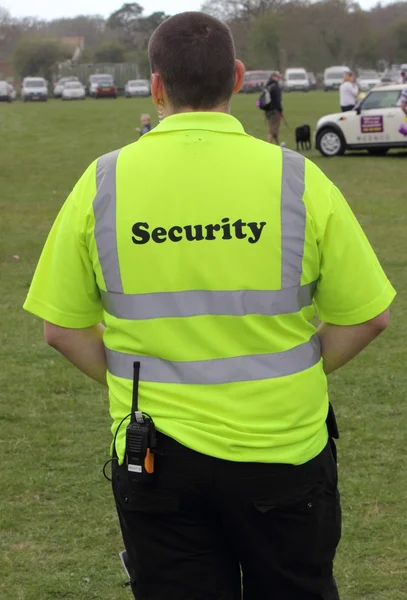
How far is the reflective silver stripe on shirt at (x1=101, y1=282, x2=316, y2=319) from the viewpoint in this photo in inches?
89.5

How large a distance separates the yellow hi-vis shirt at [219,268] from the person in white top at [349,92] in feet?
69.7

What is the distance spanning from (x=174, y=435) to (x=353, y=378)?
14.2 ft

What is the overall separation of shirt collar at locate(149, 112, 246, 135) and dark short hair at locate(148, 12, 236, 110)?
0.09ft

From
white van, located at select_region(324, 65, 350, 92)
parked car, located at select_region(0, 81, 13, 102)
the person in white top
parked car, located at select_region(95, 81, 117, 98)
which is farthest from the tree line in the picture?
the person in white top

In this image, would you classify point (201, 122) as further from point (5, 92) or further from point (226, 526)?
point (5, 92)

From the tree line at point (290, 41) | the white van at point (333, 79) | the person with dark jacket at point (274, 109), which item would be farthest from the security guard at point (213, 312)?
the tree line at point (290, 41)

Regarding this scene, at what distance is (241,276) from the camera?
7.46ft

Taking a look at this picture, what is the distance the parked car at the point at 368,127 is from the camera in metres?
20.1

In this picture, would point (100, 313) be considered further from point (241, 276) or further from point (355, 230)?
point (355, 230)

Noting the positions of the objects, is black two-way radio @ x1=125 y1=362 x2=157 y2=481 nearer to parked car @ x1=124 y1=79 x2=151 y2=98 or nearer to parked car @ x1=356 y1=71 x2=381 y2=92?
parked car @ x1=356 y1=71 x2=381 y2=92

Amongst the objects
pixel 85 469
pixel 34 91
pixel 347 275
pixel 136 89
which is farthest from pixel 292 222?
pixel 136 89

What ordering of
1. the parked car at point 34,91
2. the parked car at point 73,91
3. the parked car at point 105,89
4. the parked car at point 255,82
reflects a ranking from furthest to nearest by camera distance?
the parked car at point 105,89, the parked car at point 255,82, the parked car at point 73,91, the parked car at point 34,91

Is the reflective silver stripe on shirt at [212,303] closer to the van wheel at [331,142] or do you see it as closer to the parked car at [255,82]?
the van wheel at [331,142]

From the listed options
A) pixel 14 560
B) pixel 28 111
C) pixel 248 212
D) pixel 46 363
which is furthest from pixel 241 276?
pixel 28 111
